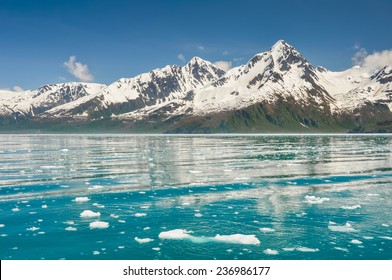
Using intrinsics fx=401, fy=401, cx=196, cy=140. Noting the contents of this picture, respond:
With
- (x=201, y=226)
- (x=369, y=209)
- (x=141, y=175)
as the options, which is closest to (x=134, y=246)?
(x=201, y=226)

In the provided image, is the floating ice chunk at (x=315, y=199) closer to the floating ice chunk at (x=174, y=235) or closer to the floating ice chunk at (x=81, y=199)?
the floating ice chunk at (x=174, y=235)

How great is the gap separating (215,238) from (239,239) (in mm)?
1330

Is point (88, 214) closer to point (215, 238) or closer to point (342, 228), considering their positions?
point (215, 238)

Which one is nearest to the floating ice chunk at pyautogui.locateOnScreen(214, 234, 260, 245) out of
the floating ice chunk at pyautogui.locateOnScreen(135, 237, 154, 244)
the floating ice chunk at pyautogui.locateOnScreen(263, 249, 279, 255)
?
the floating ice chunk at pyautogui.locateOnScreen(263, 249, 279, 255)

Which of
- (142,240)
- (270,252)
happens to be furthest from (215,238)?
(142,240)

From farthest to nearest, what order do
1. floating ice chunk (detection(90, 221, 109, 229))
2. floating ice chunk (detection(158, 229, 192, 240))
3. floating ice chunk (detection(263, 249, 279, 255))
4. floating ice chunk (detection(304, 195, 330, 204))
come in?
floating ice chunk (detection(304, 195, 330, 204)) < floating ice chunk (detection(90, 221, 109, 229)) < floating ice chunk (detection(158, 229, 192, 240)) < floating ice chunk (detection(263, 249, 279, 255))

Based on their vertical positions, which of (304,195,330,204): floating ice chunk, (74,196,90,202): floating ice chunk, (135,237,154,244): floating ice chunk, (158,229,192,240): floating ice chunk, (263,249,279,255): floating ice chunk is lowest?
(263,249,279,255): floating ice chunk

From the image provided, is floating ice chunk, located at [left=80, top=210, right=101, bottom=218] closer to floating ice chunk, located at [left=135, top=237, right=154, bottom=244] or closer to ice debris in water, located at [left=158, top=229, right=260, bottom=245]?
floating ice chunk, located at [left=135, top=237, right=154, bottom=244]

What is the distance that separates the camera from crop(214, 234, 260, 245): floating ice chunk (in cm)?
2119

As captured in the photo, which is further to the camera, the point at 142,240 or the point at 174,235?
the point at 174,235

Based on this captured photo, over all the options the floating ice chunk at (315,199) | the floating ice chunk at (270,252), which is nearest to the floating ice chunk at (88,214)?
the floating ice chunk at (270,252)

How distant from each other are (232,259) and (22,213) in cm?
1672

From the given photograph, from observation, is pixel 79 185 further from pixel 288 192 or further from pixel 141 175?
pixel 288 192

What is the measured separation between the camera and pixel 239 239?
70.4 feet
